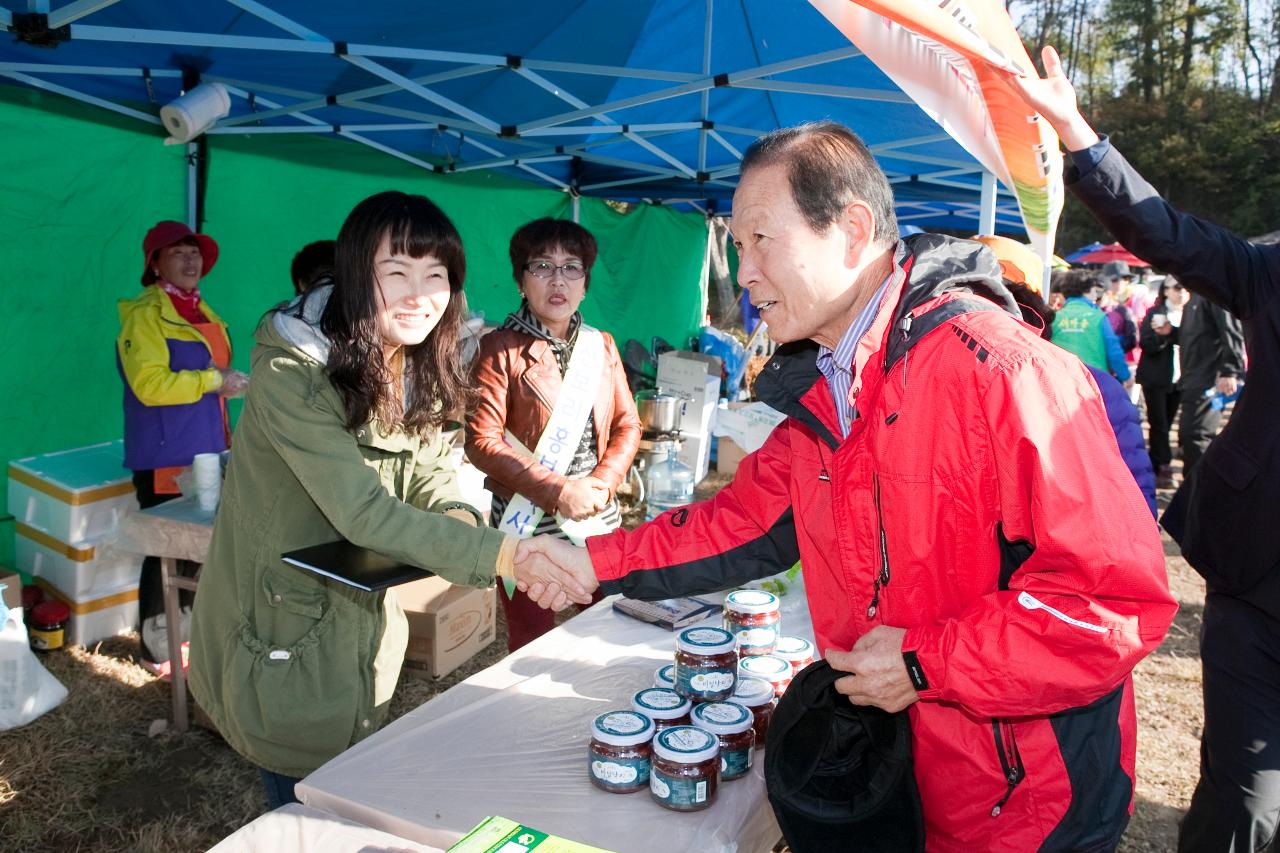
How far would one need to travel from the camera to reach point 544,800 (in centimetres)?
162

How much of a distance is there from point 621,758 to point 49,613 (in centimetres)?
390

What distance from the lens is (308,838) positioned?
4.81ft

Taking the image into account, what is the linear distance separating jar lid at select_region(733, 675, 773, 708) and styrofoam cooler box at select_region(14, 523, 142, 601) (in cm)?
386

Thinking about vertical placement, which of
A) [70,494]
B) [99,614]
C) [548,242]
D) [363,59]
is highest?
[363,59]

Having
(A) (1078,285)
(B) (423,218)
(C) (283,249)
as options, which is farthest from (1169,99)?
(B) (423,218)

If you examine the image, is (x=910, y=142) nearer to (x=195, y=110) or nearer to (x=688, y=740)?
(x=195, y=110)

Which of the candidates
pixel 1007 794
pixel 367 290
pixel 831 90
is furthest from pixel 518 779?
pixel 831 90

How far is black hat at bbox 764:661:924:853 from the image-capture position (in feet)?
4.67

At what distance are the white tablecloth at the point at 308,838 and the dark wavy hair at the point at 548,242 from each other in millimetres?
2271

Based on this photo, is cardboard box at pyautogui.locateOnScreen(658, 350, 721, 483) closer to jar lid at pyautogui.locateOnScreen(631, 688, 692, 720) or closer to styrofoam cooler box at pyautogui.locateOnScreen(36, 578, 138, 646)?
styrofoam cooler box at pyautogui.locateOnScreen(36, 578, 138, 646)

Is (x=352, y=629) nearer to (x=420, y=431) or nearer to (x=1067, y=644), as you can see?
(x=420, y=431)

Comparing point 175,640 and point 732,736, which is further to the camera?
point 175,640

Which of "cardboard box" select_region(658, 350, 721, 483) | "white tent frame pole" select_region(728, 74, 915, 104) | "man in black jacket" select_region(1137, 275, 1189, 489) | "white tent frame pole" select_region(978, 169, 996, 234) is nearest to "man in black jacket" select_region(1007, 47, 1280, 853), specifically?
"white tent frame pole" select_region(728, 74, 915, 104)

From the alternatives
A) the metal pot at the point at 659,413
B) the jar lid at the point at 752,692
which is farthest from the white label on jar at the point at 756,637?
the metal pot at the point at 659,413
